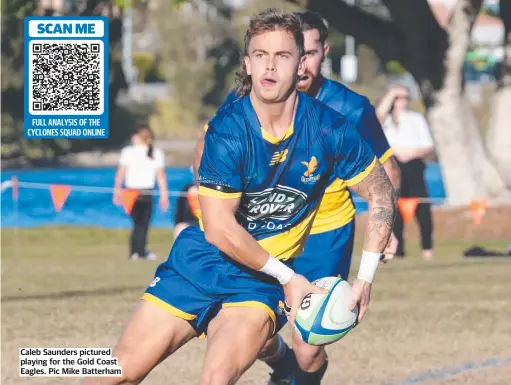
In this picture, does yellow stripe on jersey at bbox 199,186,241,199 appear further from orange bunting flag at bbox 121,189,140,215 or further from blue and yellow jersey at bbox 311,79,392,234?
orange bunting flag at bbox 121,189,140,215

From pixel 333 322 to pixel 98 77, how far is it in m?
3.19

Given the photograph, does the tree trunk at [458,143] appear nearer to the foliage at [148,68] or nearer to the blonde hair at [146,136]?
the blonde hair at [146,136]

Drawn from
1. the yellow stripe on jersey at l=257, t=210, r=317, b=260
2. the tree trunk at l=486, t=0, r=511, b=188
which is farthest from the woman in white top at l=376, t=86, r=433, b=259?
the yellow stripe on jersey at l=257, t=210, r=317, b=260

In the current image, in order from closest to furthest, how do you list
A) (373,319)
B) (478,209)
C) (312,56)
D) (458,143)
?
(312,56) → (373,319) → (478,209) → (458,143)

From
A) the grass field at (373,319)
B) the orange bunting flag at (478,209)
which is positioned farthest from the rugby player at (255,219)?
the orange bunting flag at (478,209)

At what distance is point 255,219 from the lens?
5988mm

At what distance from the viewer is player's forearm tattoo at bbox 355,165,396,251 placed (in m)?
6.00

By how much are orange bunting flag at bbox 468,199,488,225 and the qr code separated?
39.8 ft

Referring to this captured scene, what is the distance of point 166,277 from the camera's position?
6070mm

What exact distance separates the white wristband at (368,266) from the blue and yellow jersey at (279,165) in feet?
1.12

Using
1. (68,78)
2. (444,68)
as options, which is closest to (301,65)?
(68,78)

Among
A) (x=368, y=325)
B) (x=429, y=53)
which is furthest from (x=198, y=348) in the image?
(x=429, y=53)

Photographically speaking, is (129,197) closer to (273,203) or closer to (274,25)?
(273,203)

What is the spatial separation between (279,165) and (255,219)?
29cm
